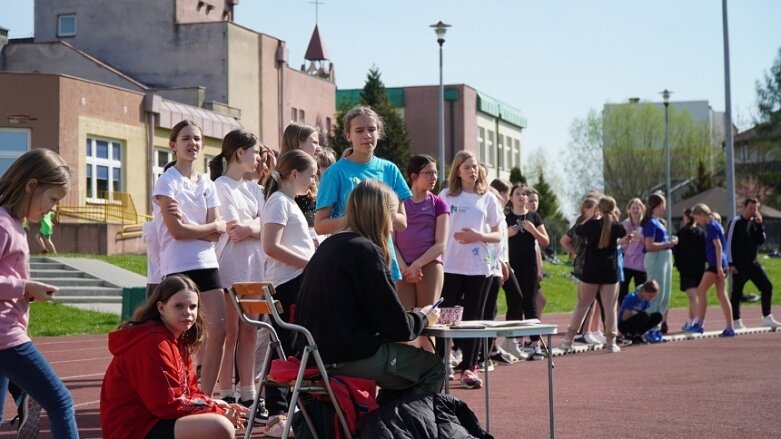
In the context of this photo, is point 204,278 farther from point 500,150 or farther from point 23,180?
point 500,150

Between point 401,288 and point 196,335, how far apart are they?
4.58m

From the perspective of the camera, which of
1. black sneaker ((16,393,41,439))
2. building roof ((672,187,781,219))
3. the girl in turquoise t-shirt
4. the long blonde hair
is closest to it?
black sneaker ((16,393,41,439))

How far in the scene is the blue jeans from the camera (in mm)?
6137

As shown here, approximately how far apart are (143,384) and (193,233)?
254cm

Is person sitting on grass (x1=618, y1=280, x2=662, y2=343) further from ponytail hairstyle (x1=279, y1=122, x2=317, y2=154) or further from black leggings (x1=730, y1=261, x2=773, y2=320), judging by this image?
ponytail hairstyle (x1=279, y1=122, x2=317, y2=154)

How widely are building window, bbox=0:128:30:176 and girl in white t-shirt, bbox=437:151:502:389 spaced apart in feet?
110

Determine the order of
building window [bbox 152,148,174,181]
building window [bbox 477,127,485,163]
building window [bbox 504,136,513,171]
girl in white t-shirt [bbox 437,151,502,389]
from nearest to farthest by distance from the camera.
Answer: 1. girl in white t-shirt [bbox 437,151,502,389]
2. building window [bbox 152,148,174,181]
3. building window [bbox 477,127,485,163]
4. building window [bbox 504,136,513,171]

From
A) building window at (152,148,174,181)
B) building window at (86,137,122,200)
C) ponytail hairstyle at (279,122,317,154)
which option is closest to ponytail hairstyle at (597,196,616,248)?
ponytail hairstyle at (279,122,317,154)

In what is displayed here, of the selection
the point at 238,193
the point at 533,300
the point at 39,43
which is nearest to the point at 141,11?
the point at 39,43

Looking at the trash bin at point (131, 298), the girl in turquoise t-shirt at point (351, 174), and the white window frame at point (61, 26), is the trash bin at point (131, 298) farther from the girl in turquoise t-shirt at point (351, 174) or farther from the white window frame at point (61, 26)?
the white window frame at point (61, 26)

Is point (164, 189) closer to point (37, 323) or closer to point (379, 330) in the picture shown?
point (379, 330)

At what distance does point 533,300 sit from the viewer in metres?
15.2

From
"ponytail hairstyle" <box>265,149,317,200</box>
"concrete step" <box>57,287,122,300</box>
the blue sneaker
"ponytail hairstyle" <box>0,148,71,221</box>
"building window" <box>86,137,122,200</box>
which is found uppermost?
"building window" <box>86,137,122,200</box>

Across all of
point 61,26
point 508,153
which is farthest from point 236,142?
point 508,153
